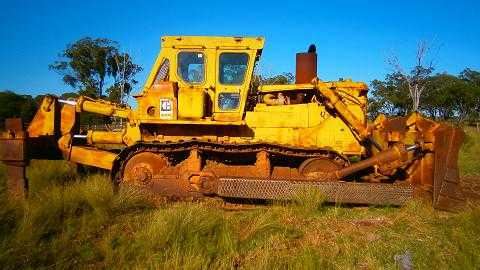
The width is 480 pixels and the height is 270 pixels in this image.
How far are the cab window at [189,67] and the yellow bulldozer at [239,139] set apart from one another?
0.02 meters

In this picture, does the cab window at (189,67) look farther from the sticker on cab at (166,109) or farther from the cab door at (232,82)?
the sticker on cab at (166,109)

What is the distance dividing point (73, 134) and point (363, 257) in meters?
6.13

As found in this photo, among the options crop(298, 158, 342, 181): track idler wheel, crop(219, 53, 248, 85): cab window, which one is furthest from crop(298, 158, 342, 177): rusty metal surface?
crop(219, 53, 248, 85): cab window

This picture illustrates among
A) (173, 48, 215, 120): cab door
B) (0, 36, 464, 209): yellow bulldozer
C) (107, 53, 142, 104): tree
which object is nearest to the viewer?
(0, 36, 464, 209): yellow bulldozer

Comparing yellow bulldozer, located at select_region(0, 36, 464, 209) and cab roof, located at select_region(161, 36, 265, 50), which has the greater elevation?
cab roof, located at select_region(161, 36, 265, 50)

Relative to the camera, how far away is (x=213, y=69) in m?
8.26

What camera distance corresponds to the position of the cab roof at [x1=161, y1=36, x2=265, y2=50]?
8289 mm

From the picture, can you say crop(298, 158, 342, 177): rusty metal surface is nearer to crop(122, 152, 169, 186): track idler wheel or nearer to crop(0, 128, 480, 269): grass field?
crop(0, 128, 480, 269): grass field

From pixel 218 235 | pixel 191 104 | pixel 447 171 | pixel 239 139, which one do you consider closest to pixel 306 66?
pixel 239 139

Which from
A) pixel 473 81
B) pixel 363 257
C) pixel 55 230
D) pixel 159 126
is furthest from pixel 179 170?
pixel 473 81

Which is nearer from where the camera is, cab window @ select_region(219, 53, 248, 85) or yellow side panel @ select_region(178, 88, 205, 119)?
yellow side panel @ select_region(178, 88, 205, 119)

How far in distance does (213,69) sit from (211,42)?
1.72 feet

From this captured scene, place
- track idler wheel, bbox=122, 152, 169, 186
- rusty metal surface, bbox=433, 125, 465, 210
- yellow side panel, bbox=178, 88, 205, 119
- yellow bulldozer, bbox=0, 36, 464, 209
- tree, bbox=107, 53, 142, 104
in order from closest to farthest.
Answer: rusty metal surface, bbox=433, 125, 465, 210, yellow bulldozer, bbox=0, 36, 464, 209, track idler wheel, bbox=122, 152, 169, 186, yellow side panel, bbox=178, 88, 205, 119, tree, bbox=107, 53, 142, 104

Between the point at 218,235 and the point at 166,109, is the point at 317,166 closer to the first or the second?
the point at 166,109
